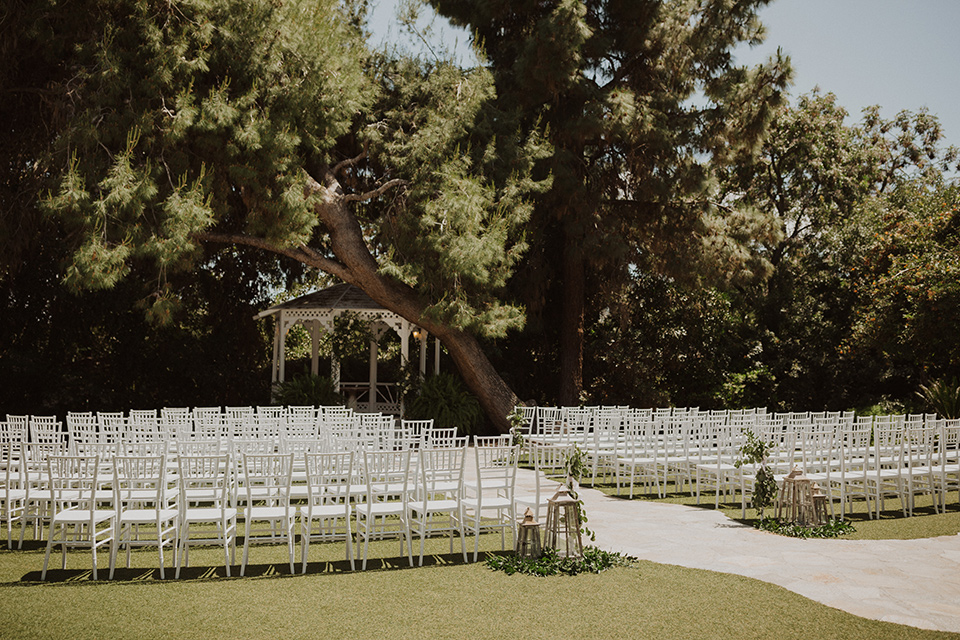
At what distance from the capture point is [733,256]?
1864cm

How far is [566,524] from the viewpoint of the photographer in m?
6.23

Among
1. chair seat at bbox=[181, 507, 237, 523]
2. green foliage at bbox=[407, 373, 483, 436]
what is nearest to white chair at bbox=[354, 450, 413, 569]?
chair seat at bbox=[181, 507, 237, 523]

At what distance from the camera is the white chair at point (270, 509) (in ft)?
19.2

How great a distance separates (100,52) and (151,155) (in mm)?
1815

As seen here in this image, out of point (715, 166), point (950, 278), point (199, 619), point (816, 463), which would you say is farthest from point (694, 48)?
point (199, 619)

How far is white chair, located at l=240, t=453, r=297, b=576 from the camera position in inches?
231

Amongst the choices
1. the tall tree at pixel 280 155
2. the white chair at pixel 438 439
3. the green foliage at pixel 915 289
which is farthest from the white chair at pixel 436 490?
the green foliage at pixel 915 289

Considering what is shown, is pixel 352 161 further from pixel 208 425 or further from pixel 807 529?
pixel 807 529

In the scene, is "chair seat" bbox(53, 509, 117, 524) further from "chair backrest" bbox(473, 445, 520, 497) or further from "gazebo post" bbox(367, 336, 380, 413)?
"gazebo post" bbox(367, 336, 380, 413)

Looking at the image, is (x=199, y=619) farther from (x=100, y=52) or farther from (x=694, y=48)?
(x=694, y=48)

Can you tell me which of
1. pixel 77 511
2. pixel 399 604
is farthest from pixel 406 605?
pixel 77 511

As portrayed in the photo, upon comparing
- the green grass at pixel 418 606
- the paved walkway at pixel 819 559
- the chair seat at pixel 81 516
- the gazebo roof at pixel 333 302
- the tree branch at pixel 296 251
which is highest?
the tree branch at pixel 296 251

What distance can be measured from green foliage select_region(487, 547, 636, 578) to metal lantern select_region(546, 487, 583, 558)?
72 mm

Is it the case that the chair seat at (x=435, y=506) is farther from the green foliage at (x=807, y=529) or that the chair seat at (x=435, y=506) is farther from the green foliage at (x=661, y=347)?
the green foliage at (x=661, y=347)
